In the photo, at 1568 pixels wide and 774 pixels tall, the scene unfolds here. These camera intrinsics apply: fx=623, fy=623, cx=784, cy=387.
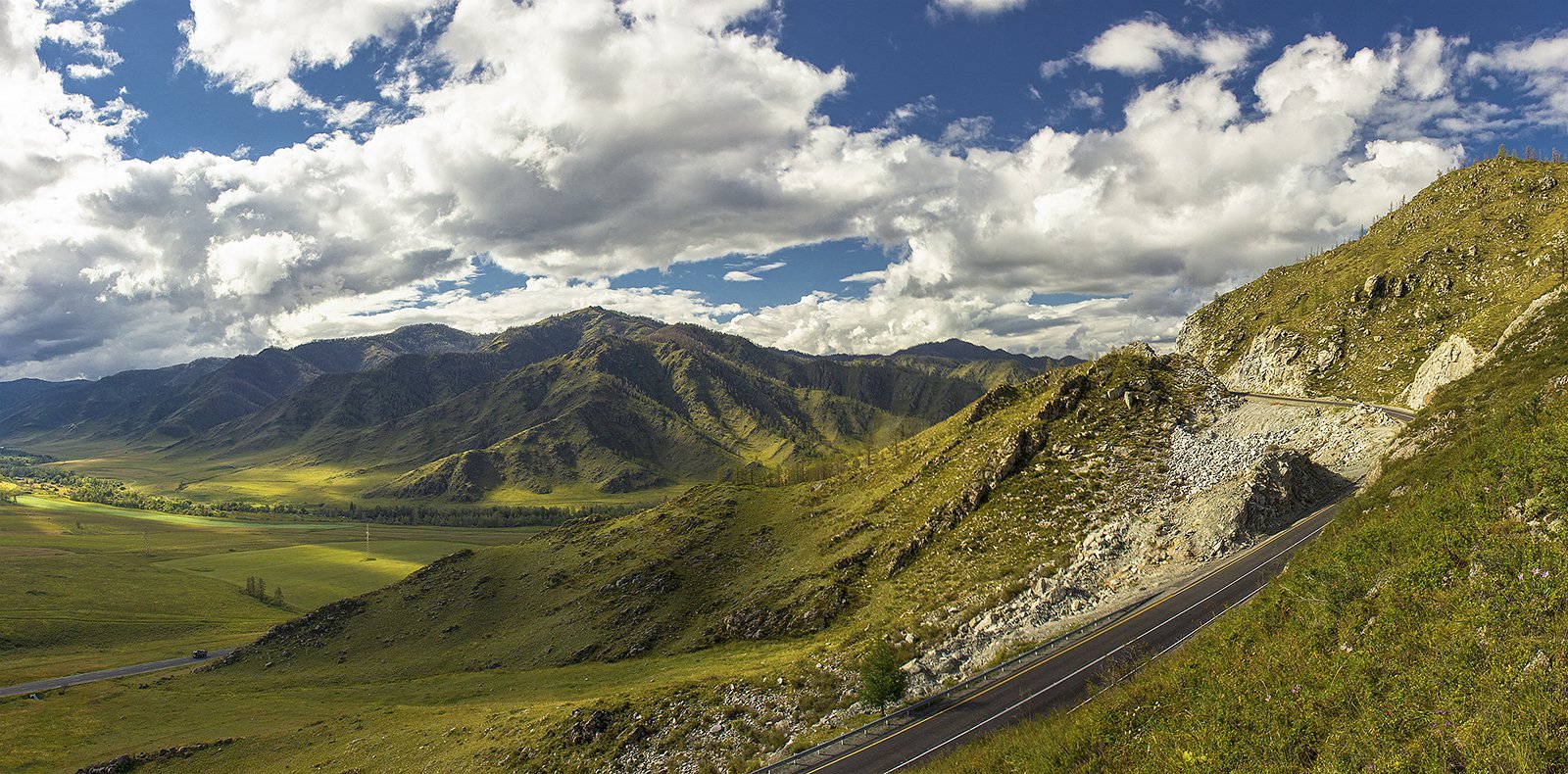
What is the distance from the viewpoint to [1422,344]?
110312 mm

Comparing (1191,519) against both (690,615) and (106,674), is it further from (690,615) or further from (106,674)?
(106,674)

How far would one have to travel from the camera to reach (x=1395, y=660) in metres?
18.3

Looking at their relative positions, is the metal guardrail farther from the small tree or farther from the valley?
the valley

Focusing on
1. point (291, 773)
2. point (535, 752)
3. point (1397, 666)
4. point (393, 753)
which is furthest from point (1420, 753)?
point (291, 773)

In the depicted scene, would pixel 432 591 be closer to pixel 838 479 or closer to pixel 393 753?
pixel 393 753

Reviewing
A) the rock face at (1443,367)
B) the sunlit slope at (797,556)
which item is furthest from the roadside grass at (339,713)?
the rock face at (1443,367)

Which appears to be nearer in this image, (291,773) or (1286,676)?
(1286,676)

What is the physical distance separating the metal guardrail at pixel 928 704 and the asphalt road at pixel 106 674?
158379mm

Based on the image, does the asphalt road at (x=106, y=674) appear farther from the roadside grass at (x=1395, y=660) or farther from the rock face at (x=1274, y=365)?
the rock face at (x=1274, y=365)

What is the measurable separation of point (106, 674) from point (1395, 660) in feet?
641

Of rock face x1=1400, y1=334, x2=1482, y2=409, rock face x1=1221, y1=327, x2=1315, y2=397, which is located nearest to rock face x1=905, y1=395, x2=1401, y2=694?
rock face x1=1400, y1=334, x2=1482, y2=409

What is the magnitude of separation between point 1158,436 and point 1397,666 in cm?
5942

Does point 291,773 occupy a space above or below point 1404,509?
below

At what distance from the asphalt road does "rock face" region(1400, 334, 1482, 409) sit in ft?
743
